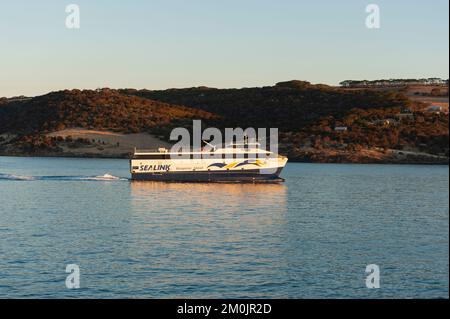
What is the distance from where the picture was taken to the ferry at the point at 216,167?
86.5m

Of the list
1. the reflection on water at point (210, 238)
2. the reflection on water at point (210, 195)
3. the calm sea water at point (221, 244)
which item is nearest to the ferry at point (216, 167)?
the reflection on water at point (210, 195)

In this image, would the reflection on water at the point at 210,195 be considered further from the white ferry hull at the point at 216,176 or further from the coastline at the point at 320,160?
the coastline at the point at 320,160

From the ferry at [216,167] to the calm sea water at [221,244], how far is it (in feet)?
41.0

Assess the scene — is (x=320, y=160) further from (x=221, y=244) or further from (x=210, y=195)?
(x=221, y=244)

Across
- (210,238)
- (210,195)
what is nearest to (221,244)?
(210,238)

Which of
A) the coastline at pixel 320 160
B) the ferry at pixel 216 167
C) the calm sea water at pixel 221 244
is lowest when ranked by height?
the coastline at pixel 320 160

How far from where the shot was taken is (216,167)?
87125 millimetres

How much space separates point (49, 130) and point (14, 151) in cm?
1259

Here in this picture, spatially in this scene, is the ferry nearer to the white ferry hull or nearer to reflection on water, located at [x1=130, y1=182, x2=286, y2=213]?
the white ferry hull

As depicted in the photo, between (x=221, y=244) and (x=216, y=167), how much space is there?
4864 centimetres

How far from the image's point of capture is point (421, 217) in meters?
54.1

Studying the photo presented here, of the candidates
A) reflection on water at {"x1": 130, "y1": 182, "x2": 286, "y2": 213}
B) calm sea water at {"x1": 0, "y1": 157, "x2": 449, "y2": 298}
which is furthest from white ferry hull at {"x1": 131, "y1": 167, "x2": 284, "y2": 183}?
calm sea water at {"x1": 0, "y1": 157, "x2": 449, "y2": 298}
